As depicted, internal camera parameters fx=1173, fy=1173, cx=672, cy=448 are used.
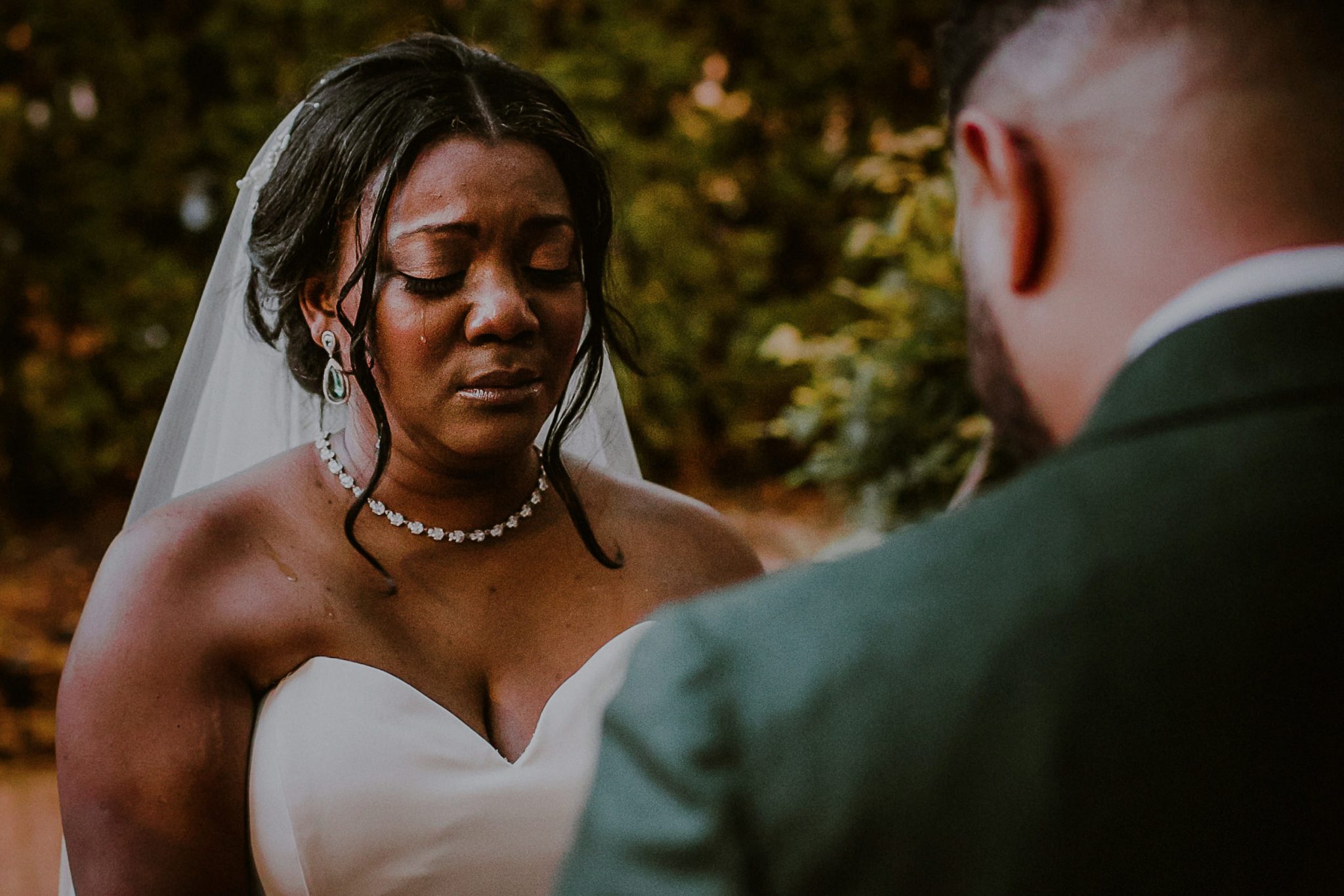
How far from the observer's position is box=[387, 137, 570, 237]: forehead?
72.9 inches

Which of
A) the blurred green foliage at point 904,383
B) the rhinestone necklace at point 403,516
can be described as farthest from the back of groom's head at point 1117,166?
the blurred green foliage at point 904,383

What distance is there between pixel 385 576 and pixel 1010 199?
1.39 m

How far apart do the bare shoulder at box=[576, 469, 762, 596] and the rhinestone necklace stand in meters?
0.18

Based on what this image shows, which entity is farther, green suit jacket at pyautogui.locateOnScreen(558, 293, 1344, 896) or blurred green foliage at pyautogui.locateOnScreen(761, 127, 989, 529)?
blurred green foliage at pyautogui.locateOnScreen(761, 127, 989, 529)

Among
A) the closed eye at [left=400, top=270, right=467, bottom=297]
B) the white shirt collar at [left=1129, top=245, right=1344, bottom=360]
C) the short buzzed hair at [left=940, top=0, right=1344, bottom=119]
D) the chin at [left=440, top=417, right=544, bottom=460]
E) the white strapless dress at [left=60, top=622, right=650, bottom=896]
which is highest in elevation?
the short buzzed hair at [left=940, top=0, right=1344, bottom=119]

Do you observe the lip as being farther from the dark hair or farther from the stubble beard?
the stubble beard

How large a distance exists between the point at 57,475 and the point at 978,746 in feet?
20.1

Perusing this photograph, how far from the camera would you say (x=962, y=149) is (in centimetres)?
92

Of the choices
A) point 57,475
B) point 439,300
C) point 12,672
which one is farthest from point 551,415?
point 57,475

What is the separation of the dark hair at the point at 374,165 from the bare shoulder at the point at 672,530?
0.08 metres

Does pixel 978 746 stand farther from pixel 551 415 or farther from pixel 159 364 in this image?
pixel 159 364

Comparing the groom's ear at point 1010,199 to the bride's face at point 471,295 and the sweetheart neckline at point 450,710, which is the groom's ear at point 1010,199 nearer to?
the bride's face at point 471,295

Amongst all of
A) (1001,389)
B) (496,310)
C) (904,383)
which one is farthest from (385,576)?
(904,383)

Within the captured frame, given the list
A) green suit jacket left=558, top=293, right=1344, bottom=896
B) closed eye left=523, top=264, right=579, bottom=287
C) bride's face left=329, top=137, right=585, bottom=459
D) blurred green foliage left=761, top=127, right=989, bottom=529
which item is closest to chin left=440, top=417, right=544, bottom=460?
bride's face left=329, top=137, right=585, bottom=459
